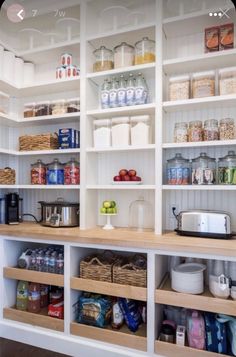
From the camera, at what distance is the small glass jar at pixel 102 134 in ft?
6.31

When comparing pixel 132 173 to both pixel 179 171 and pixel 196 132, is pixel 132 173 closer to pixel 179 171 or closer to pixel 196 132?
pixel 179 171

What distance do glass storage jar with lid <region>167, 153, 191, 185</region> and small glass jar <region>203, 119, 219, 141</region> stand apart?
0.21 metres

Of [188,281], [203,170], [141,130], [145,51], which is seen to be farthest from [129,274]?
[145,51]

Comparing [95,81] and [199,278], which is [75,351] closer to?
[199,278]

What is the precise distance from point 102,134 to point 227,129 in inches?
33.0

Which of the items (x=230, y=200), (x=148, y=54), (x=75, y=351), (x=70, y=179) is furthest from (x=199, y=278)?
(x=148, y=54)

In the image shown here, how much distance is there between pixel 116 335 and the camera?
5.21 ft

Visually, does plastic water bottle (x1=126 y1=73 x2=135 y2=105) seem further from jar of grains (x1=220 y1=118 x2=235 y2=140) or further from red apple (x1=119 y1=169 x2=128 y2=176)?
jar of grains (x1=220 y1=118 x2=235 y2=140)

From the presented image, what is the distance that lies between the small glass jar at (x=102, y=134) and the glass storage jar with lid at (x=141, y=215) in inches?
→ 19.3

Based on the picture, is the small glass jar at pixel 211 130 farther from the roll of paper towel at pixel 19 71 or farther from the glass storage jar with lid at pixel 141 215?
the roll of paper towel at pixel 19 71

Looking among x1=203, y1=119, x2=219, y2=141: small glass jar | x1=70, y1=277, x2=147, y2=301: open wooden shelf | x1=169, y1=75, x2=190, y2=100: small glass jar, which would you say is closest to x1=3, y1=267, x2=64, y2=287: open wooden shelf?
x1=70, y1=277, x2=147, y2=301: open wooden shelf

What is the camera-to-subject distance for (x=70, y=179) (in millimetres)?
2031

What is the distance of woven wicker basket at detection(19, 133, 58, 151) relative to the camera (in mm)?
2078

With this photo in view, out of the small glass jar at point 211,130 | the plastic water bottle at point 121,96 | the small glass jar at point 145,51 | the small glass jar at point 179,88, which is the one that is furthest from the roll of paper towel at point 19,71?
the small glass jar at point 211,130
